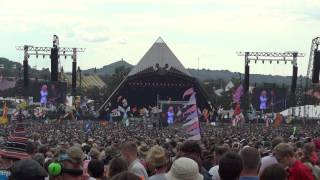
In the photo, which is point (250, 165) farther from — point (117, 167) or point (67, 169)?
point (67, 169)

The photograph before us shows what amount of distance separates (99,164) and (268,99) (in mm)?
49301

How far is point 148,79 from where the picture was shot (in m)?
70.1

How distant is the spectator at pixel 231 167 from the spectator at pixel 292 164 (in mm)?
793

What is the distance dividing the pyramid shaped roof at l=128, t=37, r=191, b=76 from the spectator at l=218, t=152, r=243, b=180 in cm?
7169

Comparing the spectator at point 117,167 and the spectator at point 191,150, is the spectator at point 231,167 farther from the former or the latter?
the spectator at point 191,150

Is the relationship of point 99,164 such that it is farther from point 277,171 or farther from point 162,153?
point 277,171

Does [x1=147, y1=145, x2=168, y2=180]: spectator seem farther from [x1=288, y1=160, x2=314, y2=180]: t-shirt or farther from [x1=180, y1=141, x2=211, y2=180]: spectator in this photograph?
[x1=288, y1=160, x2=314, y2=180]: t-shirt

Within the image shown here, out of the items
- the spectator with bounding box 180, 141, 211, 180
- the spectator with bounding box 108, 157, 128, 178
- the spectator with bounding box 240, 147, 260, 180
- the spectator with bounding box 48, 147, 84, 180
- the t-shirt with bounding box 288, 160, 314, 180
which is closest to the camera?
the spectator with bounding box 48, 147, 84, 180

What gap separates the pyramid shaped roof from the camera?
3105 inches

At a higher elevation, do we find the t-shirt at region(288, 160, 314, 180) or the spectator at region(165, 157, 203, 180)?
the spectator at region(165, 157, 203, 180)

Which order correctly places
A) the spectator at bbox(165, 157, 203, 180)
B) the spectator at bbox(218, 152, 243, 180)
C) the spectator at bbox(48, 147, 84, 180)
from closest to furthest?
the spectator at bbox(48, 147, 84, 180)
the spectator at bbox(165, 157, 203, 180)
the spectator at bbox(218, 152, 243, 180)

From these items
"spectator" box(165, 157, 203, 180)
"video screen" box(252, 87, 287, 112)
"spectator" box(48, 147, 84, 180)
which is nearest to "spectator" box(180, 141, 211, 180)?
"spectator" box(165, 157, 203, 180)

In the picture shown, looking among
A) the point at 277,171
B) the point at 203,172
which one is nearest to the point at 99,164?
the point at 203,172

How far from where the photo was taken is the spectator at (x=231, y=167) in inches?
194
